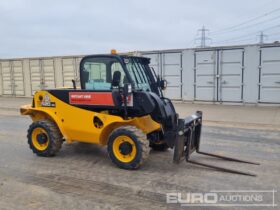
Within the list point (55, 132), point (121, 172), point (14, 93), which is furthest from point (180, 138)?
point (14, 93)

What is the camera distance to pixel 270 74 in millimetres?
12844

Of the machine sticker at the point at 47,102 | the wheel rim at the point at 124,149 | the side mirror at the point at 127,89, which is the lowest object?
the wheel rim at the point at 124,149

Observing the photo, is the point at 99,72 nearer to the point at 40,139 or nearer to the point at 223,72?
the point at 40,139

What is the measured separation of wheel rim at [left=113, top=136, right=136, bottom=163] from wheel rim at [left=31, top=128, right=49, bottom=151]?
165 centimetres

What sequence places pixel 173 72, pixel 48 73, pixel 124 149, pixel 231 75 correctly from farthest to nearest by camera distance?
pixel 48 73 < pixel 173 72 < pixel 231 75 < pixel 124 149

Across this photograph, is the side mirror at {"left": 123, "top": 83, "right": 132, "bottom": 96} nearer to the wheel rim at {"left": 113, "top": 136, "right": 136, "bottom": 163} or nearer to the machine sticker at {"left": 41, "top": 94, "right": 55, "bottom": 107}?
the wheel rim at {"left": 113, "top": 136, "right": 136, "bottom": 163}

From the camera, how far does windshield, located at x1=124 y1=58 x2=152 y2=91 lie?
5.91 meters

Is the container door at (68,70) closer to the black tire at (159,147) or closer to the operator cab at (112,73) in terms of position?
the operator cab at (112,73)

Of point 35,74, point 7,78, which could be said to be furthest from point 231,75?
point 7,78

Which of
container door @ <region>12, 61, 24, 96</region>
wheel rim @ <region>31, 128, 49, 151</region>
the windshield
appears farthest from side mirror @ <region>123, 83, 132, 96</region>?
container door @ <region>12, 61, 24, 96</region>

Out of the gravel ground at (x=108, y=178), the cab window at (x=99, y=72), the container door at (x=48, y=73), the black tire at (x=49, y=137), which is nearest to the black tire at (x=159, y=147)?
the gravel ground at (x=108, y=178)

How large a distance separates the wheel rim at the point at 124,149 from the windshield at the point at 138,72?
3.54 ft

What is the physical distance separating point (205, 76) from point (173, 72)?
1.56 meters

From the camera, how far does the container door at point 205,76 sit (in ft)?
45.7
